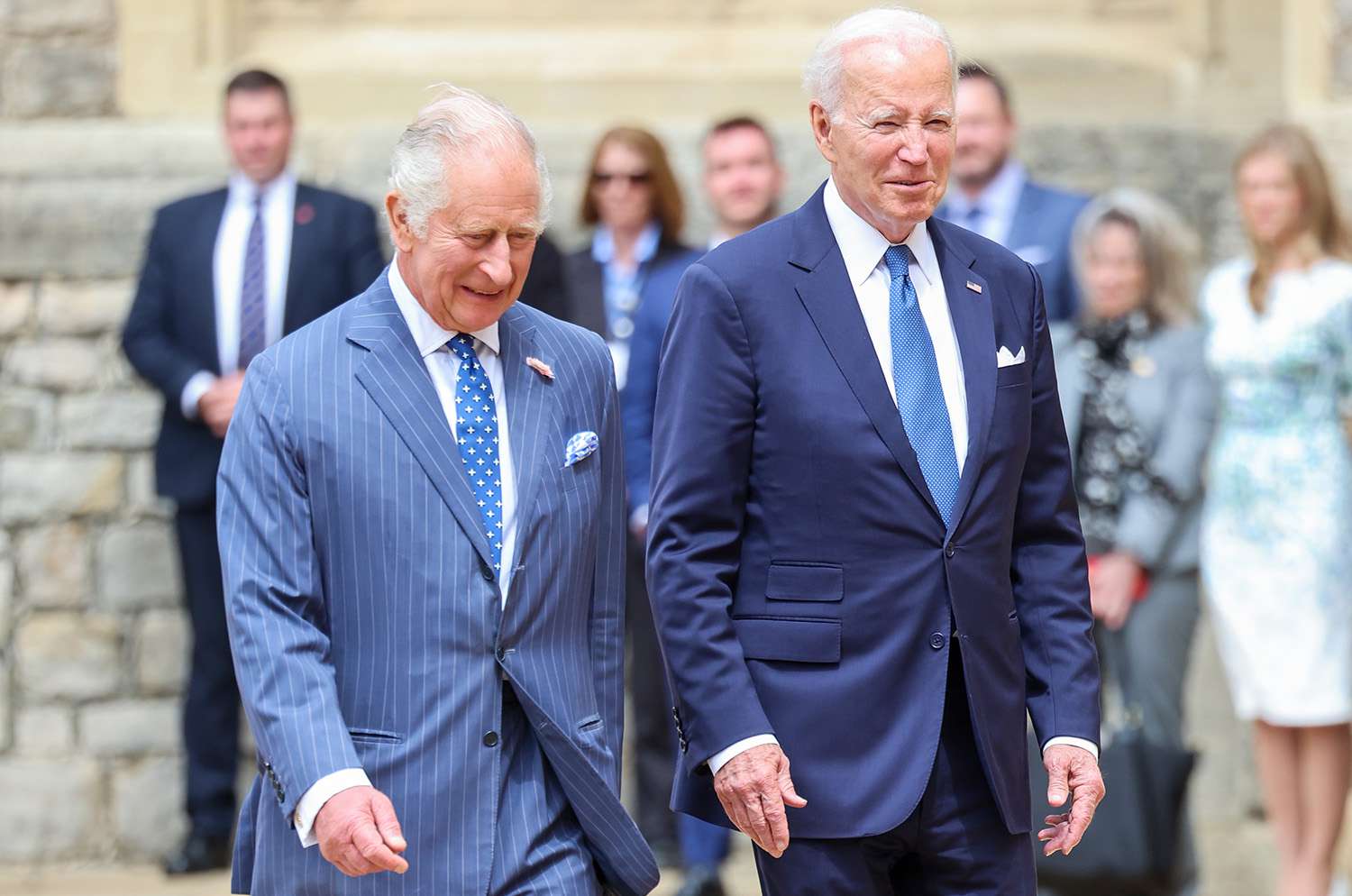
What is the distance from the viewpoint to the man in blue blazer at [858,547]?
3.18 metres

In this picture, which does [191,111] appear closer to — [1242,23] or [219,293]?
[219,293]

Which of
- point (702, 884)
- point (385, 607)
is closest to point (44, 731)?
point (702, 884)

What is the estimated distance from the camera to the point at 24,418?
6789mm

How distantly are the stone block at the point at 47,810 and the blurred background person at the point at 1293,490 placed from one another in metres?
3.46

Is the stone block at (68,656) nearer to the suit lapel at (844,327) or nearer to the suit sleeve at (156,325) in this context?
the suit sleeve at (156,325)

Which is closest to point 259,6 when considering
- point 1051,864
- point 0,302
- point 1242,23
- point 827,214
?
point 0,302

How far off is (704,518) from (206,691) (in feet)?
11.6

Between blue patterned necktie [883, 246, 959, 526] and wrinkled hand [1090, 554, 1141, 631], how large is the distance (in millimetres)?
2671

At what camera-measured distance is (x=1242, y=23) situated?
721cm

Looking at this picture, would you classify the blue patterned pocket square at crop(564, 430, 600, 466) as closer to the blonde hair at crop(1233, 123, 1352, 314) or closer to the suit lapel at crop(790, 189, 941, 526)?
the suit lapel at crop(790, 189, 941, 526)

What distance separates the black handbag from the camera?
532cm

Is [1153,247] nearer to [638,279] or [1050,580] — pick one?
[638,279]

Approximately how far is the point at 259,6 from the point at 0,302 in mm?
1297

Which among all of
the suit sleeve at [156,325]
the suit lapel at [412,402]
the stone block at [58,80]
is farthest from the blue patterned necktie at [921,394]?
the stone block at [58,80]
